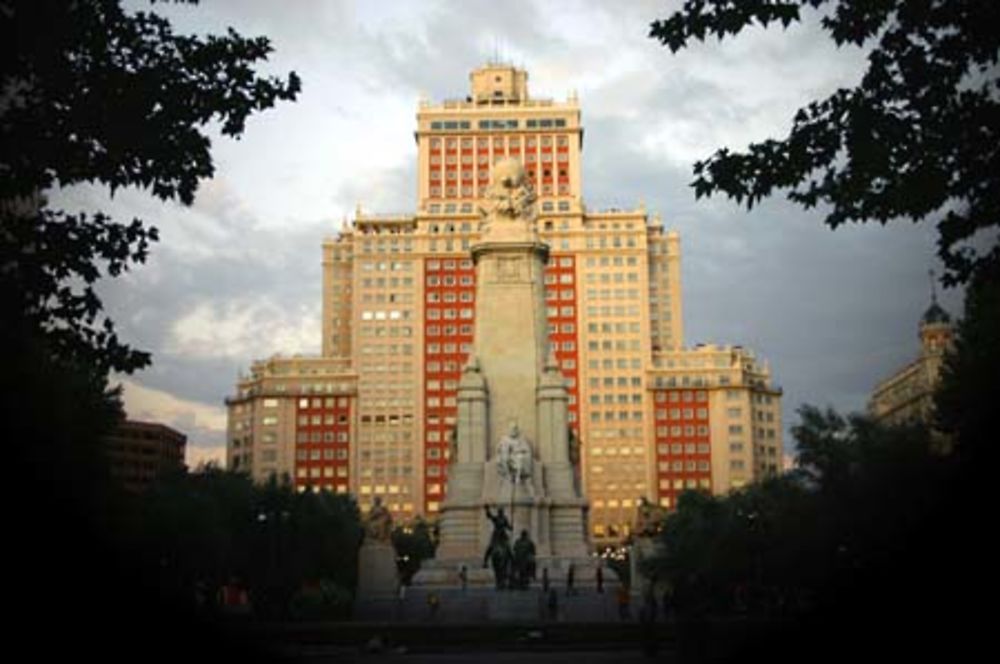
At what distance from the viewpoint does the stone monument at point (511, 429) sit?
62844mm

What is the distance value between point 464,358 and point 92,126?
12582cm

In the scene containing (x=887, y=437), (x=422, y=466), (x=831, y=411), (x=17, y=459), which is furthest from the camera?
(x=422, y=466)

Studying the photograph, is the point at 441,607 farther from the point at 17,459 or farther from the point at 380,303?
the point at 380,303

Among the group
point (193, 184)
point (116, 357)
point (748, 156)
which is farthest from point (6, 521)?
point (748, 156)

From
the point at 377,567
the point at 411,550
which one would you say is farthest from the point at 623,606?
the point at 411,550

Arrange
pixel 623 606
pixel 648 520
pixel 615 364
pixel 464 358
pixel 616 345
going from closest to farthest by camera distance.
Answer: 1. pixel 623 606
2. pixel 648 520
3. pixel 464 358
4. pixel 616 345
5. pixel 615 364

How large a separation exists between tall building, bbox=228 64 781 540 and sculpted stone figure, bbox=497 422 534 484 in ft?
260

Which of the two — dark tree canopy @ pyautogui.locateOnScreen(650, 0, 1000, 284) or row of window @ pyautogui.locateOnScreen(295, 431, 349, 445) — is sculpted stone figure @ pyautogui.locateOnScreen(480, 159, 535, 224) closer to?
dark tree canopy @ pyautogui.locateOnScreen(650, 0, 1000, 284)

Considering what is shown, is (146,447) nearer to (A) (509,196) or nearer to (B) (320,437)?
(B) (320,437)

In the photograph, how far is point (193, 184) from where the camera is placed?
18234 mm

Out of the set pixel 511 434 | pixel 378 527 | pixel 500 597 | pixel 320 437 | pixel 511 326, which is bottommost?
pixel 500 597

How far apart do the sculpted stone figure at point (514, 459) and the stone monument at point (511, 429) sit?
53 mm

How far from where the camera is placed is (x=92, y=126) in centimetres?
1772

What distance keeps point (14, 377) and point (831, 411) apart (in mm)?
40588
